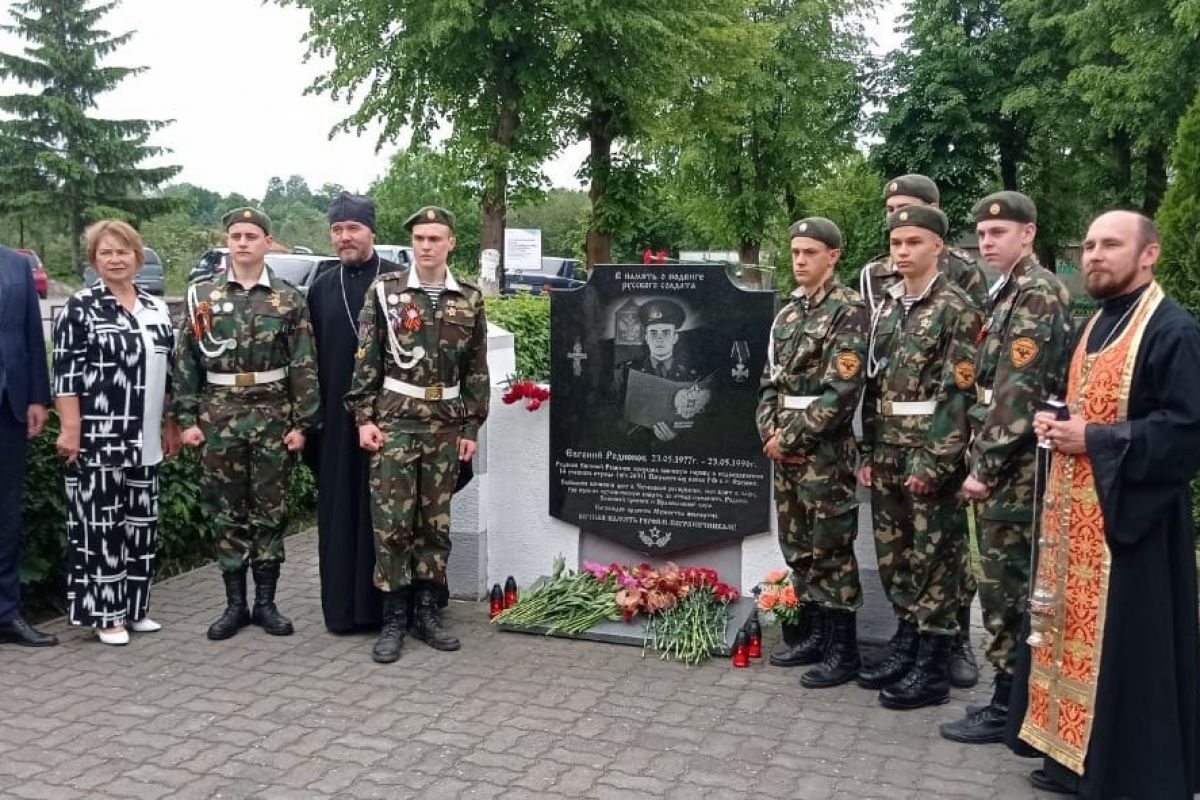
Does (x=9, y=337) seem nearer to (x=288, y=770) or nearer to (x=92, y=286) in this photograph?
(x=92, y=286)

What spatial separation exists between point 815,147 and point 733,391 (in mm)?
24736

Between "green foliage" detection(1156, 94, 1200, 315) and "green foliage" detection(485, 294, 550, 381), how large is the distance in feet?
16.3

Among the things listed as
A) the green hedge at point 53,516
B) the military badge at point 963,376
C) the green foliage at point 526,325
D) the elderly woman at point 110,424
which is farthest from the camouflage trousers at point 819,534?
the green foliage at point 526,325

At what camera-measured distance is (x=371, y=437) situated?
502 centimetres

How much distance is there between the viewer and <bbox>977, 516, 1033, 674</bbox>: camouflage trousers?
157 inches

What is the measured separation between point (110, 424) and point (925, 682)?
378cm

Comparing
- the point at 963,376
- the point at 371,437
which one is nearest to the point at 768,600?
the point at 963,376

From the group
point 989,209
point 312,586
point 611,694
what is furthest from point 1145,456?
point 312,586

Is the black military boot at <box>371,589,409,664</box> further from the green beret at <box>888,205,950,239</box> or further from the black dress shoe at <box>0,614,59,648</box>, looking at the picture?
the green beret at <box>888,205,950,239</box>

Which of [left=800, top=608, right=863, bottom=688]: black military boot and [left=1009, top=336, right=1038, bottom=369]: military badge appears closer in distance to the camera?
[left=1009, top=336, right=1038, bottom=369]: military badge

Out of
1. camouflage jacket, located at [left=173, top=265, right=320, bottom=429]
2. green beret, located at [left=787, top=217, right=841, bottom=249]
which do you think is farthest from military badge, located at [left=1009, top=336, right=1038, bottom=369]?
camouflage jacket, located at [left=173, top=265, right=320, bottom=429]

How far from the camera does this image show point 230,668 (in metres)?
4.91

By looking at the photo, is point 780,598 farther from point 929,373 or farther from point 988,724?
point 929,373

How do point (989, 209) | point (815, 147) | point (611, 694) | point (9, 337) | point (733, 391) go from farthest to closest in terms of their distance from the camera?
point (815, 147)
point (733, 391)
point (9, 337)
point (611, 694)
point (989, 209)
